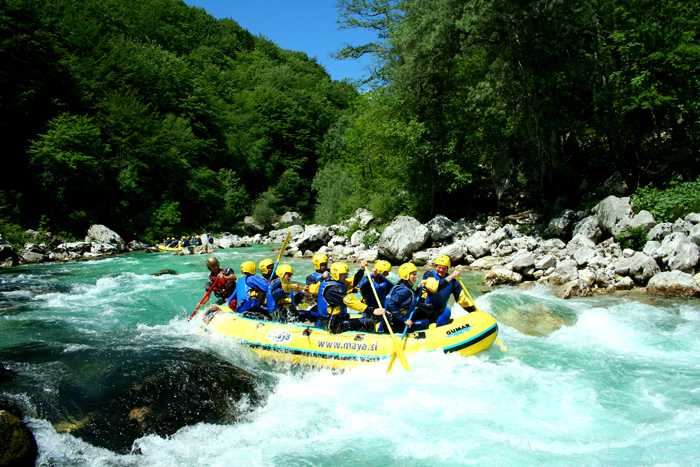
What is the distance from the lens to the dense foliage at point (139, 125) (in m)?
21.8

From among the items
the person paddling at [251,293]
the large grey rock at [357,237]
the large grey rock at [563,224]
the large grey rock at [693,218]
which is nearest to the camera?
the person paddling at [251,293]

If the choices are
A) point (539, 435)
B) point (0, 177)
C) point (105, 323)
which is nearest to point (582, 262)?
point (539, 435)

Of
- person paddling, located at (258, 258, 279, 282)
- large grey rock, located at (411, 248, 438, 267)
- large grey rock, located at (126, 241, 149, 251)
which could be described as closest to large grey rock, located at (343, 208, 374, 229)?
large grey rock, located at (411, 248, 438, 267)

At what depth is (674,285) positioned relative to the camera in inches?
344

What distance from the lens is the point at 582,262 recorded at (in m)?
10.9

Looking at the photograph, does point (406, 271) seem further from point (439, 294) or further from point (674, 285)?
point (674, 285)

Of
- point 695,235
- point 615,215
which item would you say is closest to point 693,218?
point 695,235

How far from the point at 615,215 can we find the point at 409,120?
9488 mm

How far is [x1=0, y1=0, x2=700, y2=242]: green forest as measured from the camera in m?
13.2

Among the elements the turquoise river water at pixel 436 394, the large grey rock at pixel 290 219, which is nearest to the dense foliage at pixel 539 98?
the turquoise river water at pixel 436 394

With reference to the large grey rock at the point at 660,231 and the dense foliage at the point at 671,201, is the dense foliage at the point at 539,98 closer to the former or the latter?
the dense foliage at the point at 671,201

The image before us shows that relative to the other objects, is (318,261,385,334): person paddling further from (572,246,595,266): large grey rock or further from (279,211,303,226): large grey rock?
(279,211,303,226): large grey rock

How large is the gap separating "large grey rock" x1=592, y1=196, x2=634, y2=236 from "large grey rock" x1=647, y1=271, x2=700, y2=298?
107 inches

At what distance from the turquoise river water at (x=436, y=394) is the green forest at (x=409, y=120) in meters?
8.14
